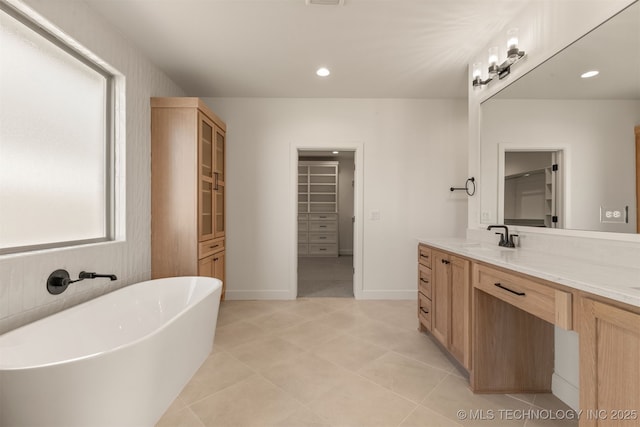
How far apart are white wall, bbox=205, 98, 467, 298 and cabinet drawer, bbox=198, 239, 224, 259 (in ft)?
1.17

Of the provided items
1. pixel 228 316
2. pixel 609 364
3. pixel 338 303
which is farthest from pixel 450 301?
pixel 228 316

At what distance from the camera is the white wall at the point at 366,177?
337 centimetres

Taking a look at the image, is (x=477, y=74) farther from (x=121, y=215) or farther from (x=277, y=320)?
(x=121, y=215)

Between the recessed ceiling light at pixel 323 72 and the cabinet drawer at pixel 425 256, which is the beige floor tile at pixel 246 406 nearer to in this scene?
the cabinet drawer at pixel 425 256

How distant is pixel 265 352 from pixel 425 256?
1.53 m

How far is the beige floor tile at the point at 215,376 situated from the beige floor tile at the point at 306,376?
188mm

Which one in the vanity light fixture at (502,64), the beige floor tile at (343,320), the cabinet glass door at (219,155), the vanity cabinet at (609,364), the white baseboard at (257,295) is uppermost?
the vanity light fixture at (502,64)

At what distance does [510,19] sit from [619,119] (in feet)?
3.83

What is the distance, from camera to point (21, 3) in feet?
4.41

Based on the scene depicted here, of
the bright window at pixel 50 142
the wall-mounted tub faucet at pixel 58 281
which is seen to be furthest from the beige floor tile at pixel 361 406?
the bright window at pixel 50 142

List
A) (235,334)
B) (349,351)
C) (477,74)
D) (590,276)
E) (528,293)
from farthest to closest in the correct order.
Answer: (235,334) → (477,74) → (349,351) → (528,293) → (590,276)

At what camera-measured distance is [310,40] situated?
7.18ft

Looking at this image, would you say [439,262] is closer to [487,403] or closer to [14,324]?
[487,403]

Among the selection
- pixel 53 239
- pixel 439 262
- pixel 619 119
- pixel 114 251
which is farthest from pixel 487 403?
pixel 53 239
